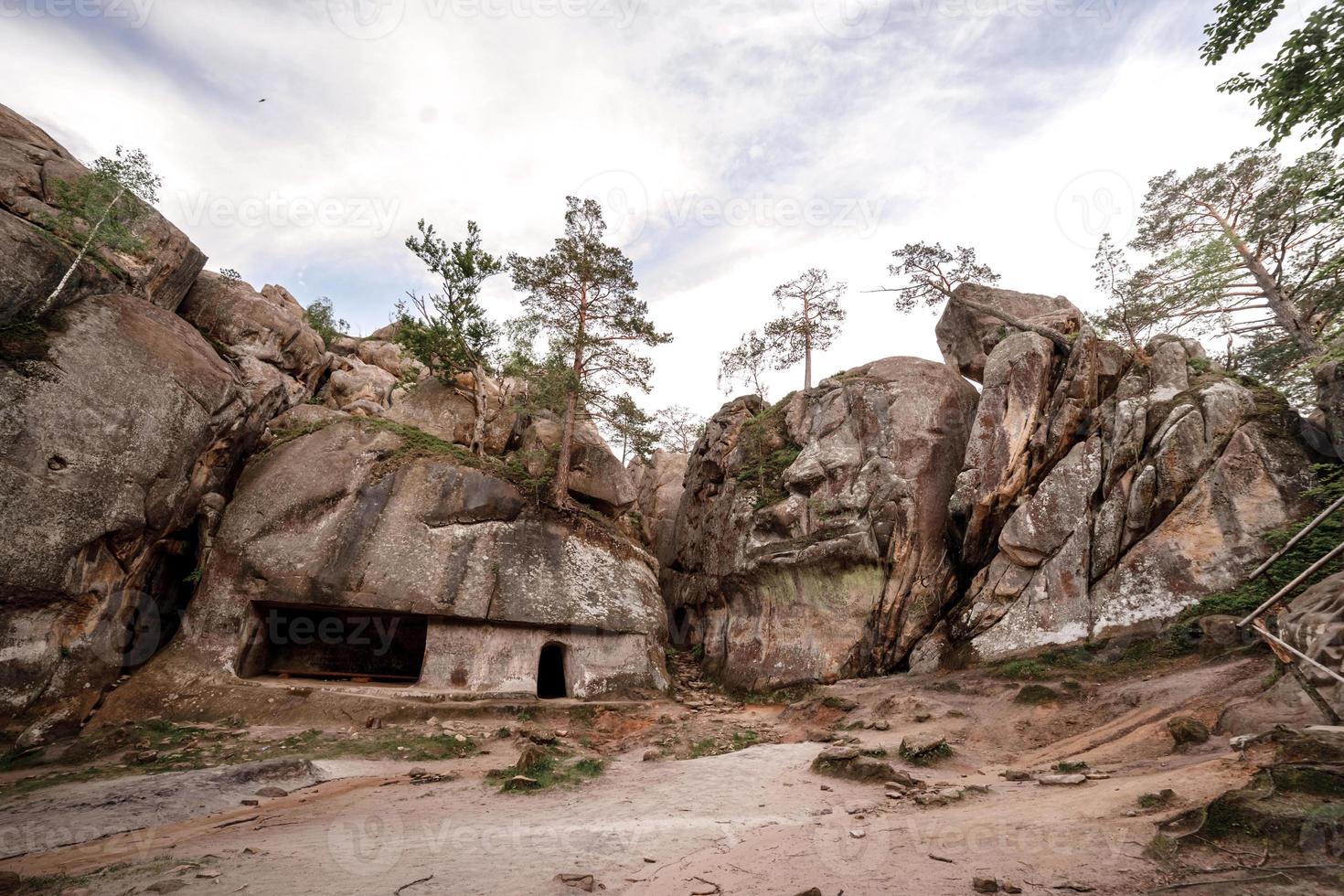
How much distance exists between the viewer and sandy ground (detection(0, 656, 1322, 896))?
16.6 ft

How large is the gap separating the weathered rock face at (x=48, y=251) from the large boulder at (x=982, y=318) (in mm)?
25733

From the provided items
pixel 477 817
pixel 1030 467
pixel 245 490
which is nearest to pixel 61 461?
pixel 245 490

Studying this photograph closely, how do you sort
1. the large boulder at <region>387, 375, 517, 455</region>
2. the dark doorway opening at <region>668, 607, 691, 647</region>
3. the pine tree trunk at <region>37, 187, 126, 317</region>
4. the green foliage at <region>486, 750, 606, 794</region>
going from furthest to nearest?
the dark doorway opening at <region>668, 607, 691, 647</region>
the large boulder at <region>387, 375, 517, 455</region>
the pine tree trunk at <region>37, 187, 126, 317</region>
the green foliage at <region>486, 750, 606, 794</region>

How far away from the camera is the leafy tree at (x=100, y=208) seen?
13469mm

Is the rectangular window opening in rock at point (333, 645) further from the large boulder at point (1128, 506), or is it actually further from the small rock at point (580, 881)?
the large boulder at point (1128, 506)

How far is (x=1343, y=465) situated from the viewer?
12.6 meters

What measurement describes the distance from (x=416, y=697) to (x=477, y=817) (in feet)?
24.4

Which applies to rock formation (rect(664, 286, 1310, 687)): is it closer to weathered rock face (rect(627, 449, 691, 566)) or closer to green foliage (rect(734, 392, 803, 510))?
green foliage (rect(734, 392, 803, 510))

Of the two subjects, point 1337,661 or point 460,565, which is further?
point 460,565

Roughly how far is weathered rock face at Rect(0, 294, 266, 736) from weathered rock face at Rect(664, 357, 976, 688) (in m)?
16.1

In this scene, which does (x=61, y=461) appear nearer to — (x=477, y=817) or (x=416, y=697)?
(x=416, y=697)

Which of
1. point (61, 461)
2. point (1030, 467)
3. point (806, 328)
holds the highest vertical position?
point (806, 328)

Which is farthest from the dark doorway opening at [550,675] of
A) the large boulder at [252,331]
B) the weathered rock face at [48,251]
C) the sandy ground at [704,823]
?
the weathered rock face at [48,251]

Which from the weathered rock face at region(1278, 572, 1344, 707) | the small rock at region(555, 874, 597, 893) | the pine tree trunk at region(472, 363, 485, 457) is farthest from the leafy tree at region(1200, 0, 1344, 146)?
the pine tree trunk at region(472, 363, 485, 457)
